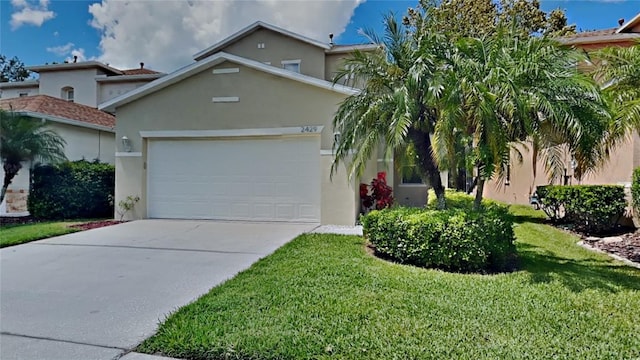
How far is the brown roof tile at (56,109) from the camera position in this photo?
15164 mm

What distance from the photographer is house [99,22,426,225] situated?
431 inches

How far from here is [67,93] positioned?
2256 cm

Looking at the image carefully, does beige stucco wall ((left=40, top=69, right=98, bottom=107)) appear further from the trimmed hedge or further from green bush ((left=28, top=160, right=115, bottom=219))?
the trimmed hedge

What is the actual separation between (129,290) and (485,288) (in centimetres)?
507

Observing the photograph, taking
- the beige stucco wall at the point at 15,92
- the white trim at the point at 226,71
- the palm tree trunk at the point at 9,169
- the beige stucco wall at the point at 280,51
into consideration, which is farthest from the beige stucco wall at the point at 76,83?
the white trim at the point at 226,71

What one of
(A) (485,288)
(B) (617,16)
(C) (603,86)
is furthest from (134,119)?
(B) (617,16)

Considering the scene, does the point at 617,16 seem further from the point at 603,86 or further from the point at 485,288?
the point at 485,288

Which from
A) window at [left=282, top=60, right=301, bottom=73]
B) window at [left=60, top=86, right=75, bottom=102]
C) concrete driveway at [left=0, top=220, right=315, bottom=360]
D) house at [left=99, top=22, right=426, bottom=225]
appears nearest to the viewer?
concrete driveway at [left=0, top=220, right=315, bottom=360]

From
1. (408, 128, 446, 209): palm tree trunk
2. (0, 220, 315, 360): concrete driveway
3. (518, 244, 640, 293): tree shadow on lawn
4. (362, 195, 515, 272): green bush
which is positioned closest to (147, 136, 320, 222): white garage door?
(0, 220, 315, 360): concrete driveway

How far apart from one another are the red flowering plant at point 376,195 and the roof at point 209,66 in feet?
9.25

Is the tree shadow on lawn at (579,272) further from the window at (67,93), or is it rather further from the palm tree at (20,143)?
the window at (67,93)

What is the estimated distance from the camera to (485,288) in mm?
5184

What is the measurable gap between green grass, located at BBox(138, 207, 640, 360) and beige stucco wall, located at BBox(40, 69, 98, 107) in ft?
67.6

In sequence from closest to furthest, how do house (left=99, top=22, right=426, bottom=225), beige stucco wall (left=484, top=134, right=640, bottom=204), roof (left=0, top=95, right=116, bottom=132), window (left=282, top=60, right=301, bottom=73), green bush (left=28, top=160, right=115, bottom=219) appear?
1. beige stucco wall (left=484, top=134, right=640, bottom=204)
2. house (left=99, top=22, right=426, bottom=225)
3. green bush (left=28, top=160, right=115, bottom=219)
4. roof (left=0, top=95, right=116, bottom=132)
5. window (left=282, top=60, right=301, bottom=73)
